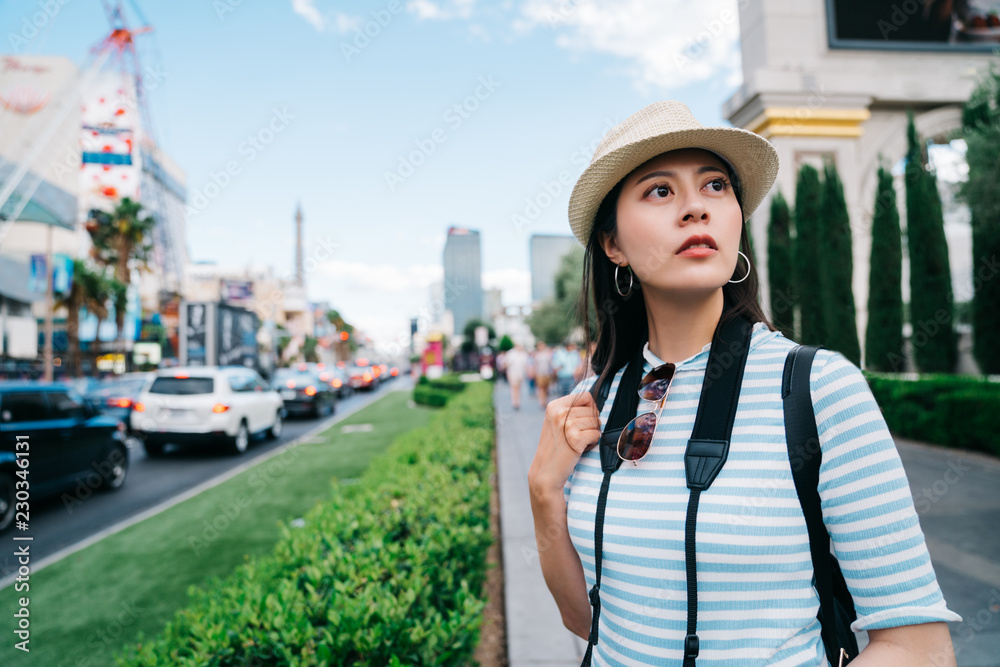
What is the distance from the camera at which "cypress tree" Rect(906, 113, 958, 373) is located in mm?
12555

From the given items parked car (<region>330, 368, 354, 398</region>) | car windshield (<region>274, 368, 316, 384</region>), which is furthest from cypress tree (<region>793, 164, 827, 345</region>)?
parked car (<region>330, 368, 354, 398</region>)

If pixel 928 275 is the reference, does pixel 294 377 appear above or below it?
below

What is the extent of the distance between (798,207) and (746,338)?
49.7ft

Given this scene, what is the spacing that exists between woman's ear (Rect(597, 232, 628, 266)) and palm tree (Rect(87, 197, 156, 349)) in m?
38.7

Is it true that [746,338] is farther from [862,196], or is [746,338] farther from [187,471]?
[862,196]

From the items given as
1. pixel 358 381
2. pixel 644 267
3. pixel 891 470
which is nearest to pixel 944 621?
pixel 891 470

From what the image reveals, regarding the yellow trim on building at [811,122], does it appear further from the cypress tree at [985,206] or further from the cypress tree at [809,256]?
the cypress tree at [985,206]

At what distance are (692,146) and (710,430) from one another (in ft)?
2.25

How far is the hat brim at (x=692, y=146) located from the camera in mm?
1335

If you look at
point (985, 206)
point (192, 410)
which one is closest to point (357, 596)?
point (192, 410)

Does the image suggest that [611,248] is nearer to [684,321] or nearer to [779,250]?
[684,321]

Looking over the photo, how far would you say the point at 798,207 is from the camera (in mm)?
14391

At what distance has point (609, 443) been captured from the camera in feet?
4.42

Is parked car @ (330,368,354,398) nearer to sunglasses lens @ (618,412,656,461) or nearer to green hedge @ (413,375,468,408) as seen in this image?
green hedge @ (413,375,468,408)
